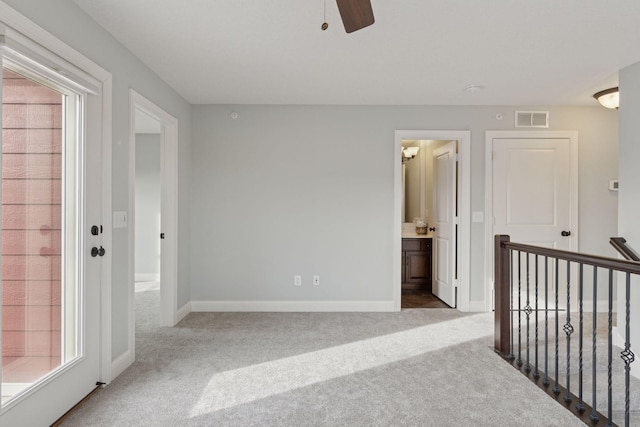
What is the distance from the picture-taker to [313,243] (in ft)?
14.1

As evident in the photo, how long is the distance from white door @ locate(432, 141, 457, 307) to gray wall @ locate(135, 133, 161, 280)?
14.3 ft

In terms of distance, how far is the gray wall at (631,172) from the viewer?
2996mm

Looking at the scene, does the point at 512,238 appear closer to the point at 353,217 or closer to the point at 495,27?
the point at 353,217

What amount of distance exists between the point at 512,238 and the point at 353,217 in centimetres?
183

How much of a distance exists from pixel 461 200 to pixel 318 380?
107 inches

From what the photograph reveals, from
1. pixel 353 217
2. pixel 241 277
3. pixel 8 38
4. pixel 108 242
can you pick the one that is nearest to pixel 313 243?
pixel 353 217

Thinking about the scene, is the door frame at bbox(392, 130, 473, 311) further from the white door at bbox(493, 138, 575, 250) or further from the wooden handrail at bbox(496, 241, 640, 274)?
the wooden handrail at bbox(496, 241, 640, 274)

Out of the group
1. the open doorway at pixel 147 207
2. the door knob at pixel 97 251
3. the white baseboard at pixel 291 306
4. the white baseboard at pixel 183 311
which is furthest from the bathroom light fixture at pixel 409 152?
the door knob at pixel 97 251

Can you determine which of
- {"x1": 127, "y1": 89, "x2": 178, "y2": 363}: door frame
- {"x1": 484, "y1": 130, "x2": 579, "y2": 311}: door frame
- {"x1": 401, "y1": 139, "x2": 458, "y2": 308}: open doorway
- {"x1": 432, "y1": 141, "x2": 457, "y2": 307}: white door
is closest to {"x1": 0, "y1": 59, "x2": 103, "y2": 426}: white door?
{"x1": 127, "y1": 89, "x2": 178, "y2": 363}: door frame

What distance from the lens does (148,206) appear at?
20.4 ft

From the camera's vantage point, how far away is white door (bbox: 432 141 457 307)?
14.6 feet

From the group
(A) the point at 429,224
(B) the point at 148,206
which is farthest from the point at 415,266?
(B) the point at 148,206

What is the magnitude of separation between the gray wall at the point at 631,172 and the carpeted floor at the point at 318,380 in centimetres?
112

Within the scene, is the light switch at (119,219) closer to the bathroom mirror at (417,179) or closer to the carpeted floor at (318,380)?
the carpeted floor at (318,380)
